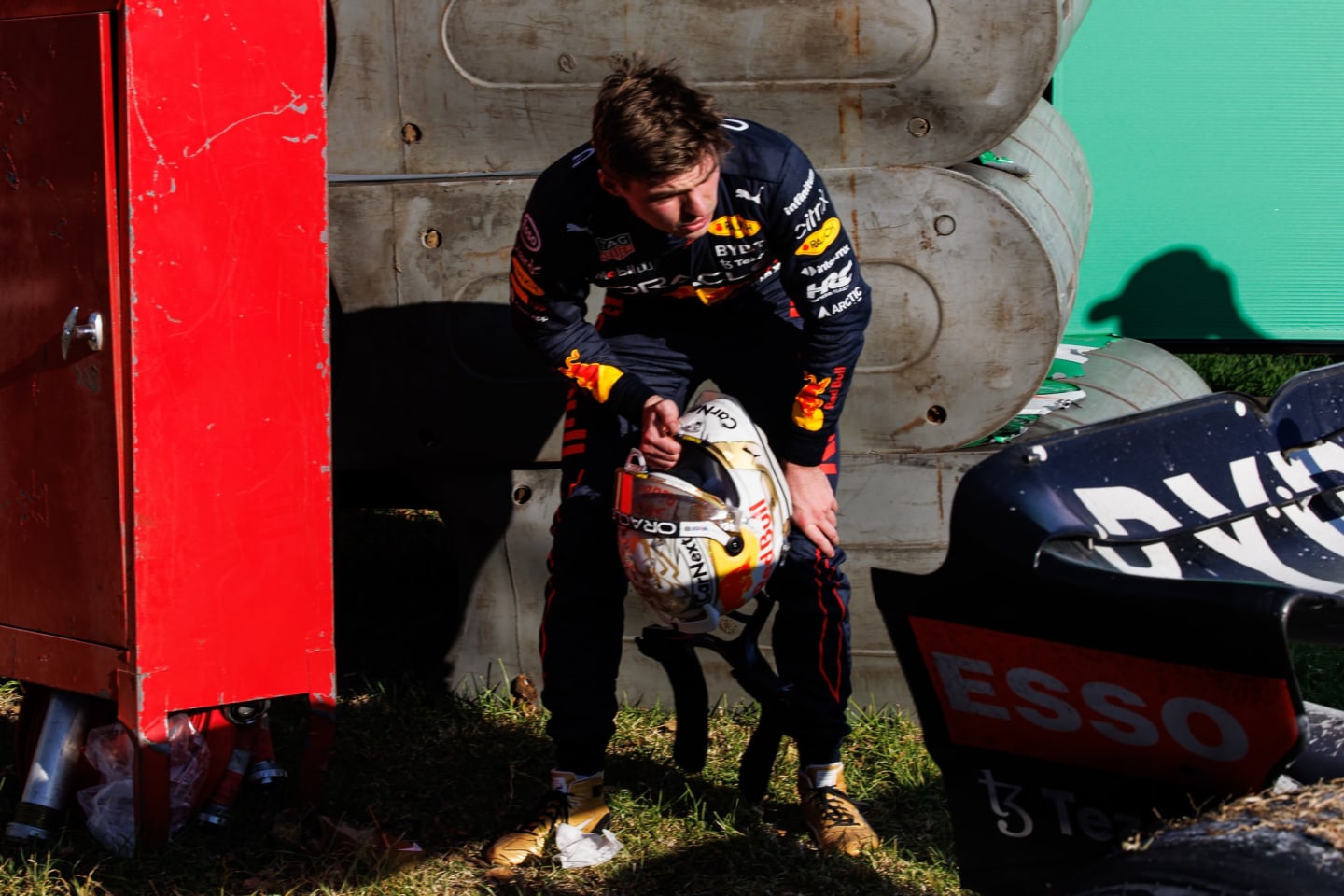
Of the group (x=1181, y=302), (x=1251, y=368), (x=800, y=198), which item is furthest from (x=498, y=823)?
(x=1251, y=368)

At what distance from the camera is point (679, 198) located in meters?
2.96

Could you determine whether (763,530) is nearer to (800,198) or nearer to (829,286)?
(829,286)

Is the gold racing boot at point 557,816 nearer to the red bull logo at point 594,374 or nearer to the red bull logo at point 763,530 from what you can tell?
the red bull logo at point 763,530

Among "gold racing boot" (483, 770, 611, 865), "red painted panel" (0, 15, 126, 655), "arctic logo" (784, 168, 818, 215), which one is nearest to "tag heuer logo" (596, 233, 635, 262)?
"arctic logo" (784, 168, 818, 215)

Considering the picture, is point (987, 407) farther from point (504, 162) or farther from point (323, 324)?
point (323, 324)

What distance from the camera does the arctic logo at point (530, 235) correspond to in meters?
3.23

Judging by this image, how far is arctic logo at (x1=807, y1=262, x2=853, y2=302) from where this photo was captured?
322 cm

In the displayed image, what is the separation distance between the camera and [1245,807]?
1.80 m

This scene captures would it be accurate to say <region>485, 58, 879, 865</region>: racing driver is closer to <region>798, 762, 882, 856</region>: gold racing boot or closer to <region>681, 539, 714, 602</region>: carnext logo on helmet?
<region>798, 762, 882, 856</region>: gold racing boot

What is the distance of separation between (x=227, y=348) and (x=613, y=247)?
0.96 m

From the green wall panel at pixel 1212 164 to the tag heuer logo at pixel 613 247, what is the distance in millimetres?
4926

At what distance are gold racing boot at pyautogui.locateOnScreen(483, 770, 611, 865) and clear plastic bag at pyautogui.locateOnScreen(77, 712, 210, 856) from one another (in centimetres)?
78

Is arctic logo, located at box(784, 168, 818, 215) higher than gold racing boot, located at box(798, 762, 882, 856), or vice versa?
arctic logo, located at box(784, 168, 818, 215)

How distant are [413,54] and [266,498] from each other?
1.41m
